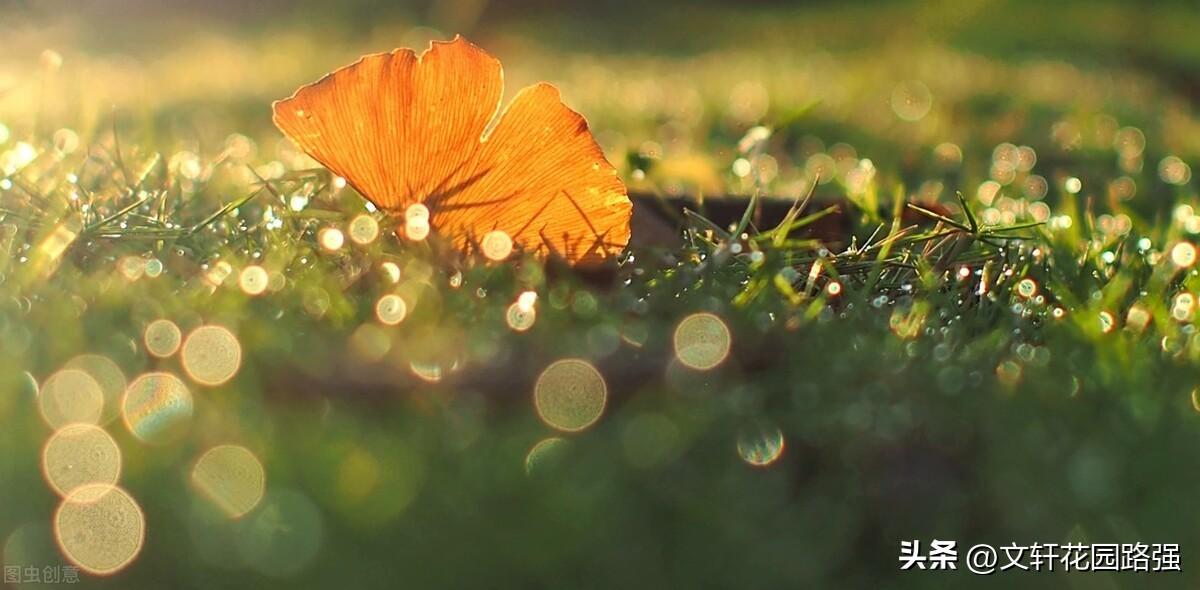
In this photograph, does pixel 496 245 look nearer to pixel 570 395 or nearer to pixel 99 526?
pixel 570 395

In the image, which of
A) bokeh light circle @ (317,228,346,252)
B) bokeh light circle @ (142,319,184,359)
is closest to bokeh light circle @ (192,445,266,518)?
bokeh light circle @ (142,319,184,359)

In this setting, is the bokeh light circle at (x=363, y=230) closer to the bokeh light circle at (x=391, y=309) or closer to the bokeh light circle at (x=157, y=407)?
the bokeh light circle at (x=391, y=309)

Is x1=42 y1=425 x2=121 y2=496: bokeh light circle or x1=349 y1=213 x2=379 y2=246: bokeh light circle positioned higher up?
x1=349 y1=213 x2=379 y2=246: bokeh light circle

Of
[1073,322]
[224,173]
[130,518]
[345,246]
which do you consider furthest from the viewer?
[224,173]

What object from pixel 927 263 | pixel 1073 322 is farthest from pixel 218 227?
pixel 1073 322

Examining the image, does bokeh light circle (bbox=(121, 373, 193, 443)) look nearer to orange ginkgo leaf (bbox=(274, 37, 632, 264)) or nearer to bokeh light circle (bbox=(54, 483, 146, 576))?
bokeh light circle (bbox=(54, 483, 146, 576))

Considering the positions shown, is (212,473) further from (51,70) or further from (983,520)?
(51,70)

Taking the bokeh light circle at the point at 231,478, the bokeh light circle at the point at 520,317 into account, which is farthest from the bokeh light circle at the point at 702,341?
the bokeh light circle at the point at 231,478
